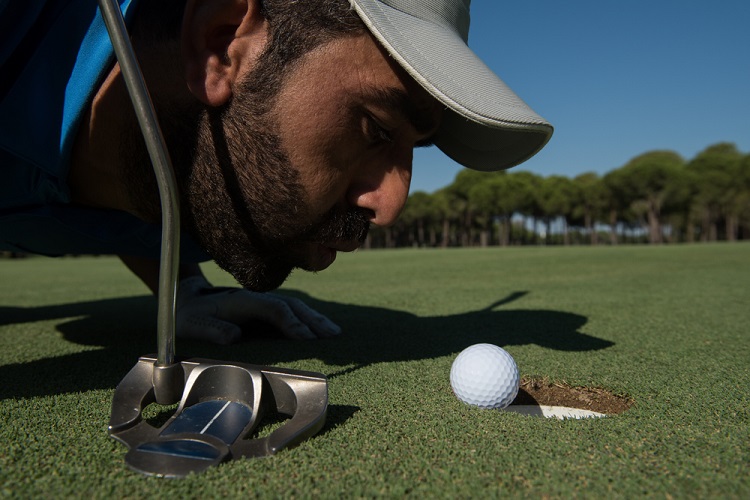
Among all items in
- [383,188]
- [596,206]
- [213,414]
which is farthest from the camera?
[596,206]

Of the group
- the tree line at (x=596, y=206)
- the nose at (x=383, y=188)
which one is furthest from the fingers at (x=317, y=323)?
the tree line at (x=596, y=206)

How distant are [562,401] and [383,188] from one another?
1031 mm

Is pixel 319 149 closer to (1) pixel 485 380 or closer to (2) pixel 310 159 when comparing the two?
(2) pixel 310 159

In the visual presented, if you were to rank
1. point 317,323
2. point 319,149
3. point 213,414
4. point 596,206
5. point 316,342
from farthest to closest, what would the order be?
point 596,206, point 317,323, point 316,342, point 319,149, point 213,414

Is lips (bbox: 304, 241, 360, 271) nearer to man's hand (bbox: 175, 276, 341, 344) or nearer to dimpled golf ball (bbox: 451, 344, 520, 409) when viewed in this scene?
dimpled golf ball (bbox: 451, 344, 520, 409)

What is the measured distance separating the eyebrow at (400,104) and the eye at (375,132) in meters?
0.07

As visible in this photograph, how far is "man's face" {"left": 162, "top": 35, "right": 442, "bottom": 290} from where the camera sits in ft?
→ 5.13

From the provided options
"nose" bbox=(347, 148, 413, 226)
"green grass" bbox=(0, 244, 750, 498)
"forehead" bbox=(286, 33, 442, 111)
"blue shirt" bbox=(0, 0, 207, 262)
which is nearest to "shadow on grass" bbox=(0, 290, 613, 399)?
"green grass" bbox=(0, 244, 750, 498)

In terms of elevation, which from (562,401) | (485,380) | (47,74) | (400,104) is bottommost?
(562,401)

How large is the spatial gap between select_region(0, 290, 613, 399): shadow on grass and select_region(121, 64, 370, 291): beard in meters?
0.55

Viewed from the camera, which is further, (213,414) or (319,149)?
(319,149)

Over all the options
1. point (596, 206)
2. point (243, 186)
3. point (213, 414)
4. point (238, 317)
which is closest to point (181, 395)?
point (213, 414)

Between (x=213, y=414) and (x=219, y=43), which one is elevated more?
(x=219, y=43)

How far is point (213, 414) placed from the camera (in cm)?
134
